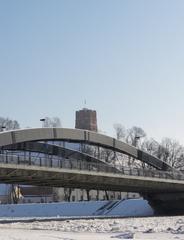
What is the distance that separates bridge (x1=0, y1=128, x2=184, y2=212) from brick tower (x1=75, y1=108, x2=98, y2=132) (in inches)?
3935

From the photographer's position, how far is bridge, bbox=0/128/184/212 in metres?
52.6

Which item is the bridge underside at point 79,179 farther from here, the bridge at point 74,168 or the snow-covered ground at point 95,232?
the snow-covered ground at point 95,232

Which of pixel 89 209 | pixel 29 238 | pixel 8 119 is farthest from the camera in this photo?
pixel 8 119

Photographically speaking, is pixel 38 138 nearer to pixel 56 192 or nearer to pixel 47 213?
pixel 47 213

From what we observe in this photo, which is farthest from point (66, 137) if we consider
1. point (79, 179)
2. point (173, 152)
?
point (173, 152)

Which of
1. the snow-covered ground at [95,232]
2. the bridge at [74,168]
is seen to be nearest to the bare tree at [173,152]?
the bridge at [74,168]

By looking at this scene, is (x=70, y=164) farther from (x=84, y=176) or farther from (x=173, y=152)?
(x=173, y=152)

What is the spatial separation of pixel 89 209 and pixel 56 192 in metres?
48.6

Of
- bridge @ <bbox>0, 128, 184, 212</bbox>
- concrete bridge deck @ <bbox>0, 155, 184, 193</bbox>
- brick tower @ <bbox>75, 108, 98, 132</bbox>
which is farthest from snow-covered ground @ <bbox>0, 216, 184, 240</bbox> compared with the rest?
brick tower @ <bbox>75, 108, 98, 132</bbox>

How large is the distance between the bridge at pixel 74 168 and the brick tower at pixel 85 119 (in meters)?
99.9

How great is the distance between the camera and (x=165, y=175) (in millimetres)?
75125

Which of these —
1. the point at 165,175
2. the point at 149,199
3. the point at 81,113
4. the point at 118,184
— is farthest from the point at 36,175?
the point at 81,113

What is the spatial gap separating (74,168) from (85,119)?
131 m

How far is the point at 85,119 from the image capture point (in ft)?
618
